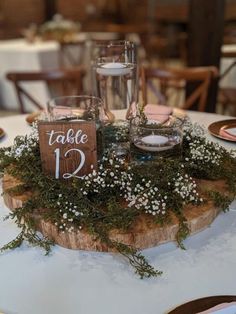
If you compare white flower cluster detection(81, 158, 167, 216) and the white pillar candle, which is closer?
white flower cluster detection(81, 158, 167, 216)

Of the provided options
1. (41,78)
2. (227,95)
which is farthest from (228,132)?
(227,95)

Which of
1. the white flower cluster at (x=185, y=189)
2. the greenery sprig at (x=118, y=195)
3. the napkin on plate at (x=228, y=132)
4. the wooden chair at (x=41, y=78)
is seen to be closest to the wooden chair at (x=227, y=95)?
the wooden chair at (x=41, y=78)

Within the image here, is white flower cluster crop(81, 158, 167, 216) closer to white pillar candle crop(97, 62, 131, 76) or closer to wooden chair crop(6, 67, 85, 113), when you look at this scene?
white pillar candle crop(97, 62, 131, 76)

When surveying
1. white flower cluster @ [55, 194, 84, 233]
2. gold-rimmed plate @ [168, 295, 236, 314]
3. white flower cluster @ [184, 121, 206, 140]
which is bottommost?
gold-rimmed plate @ [168, 295, 236, 314]

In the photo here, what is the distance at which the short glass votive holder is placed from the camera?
1.05 m

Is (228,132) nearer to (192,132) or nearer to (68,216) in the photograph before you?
(192,132)

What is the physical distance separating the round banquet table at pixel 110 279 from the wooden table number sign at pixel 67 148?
0.63 ft

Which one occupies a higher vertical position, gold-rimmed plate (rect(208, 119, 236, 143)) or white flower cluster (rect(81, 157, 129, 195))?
white flower cluster (rect(81, 157, 129, 195))

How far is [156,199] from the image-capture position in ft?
2.96

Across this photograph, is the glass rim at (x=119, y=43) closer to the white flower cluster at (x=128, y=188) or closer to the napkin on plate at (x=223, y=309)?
the white flower cluster at (x=128, y=188)

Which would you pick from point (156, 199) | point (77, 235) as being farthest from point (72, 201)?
point (156, 199)

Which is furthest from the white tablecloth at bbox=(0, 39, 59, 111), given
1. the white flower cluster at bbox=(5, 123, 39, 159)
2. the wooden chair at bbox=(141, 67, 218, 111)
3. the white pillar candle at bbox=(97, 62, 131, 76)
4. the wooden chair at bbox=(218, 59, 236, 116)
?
the white flower cluster at bbox=(5, 123, 39, 159)

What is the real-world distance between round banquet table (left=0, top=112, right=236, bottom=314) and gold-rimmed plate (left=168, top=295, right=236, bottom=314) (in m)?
0.04

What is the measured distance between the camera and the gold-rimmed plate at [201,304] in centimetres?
69
